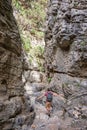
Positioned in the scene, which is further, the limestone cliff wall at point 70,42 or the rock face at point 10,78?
the limestone cliff wall at point 70,42

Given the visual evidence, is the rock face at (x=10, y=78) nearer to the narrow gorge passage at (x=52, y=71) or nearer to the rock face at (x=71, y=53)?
the narrow gorge passage at (x=52, y=71)

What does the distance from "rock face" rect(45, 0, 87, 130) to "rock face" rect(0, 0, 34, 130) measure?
470cm

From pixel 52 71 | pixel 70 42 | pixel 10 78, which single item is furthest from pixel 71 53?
pixel 10 78

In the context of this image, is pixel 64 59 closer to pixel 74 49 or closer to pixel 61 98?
pixel 74 49

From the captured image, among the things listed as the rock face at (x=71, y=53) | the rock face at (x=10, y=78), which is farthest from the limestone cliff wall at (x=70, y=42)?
the rock face at (x=10, y=78)

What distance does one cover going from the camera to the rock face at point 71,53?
15.1 metres

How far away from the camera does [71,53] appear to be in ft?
52.3

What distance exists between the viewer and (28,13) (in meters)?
30.8

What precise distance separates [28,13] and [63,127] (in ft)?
74.6

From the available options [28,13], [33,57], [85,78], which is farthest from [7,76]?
[28,13]

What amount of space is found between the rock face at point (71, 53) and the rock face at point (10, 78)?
4700 millimetres

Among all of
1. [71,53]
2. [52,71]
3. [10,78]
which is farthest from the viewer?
[52,71]

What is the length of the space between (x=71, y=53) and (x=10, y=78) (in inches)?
286

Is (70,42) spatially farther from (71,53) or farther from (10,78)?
(10,78)
